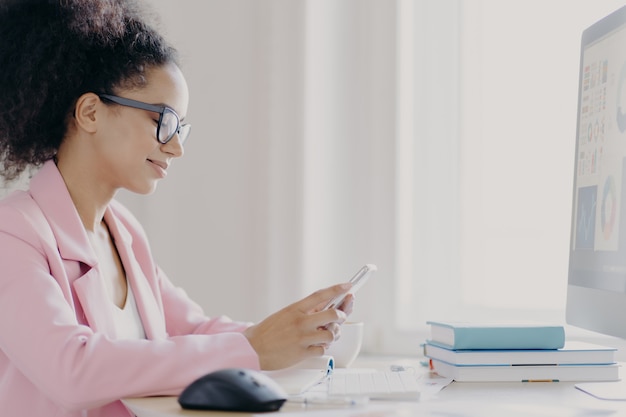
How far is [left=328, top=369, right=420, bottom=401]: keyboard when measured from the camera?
1149 millimetres

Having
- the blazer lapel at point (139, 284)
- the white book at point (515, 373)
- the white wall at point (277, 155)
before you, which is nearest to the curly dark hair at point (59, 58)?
the blazer lapel at point (139, 284)

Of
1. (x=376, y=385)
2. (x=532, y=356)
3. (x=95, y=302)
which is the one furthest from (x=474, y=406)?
(x=95, y=302)

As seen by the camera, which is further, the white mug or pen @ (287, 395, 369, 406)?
the white mug

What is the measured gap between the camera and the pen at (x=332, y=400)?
110cm

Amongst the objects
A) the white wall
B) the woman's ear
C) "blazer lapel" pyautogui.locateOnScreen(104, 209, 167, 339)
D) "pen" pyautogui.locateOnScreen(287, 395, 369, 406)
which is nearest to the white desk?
"pen" pyautogui.locateOnScreen(287, 395, 369, 406)

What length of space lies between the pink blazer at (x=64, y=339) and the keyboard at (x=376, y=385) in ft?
0.47

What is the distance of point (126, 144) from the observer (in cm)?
153

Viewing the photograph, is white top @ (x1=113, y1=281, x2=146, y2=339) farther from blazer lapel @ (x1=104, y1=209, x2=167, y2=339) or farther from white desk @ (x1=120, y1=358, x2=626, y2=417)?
white desk @ (x1=120, y1=358, x2=626, y2=417)

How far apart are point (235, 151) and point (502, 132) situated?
29.3 inches

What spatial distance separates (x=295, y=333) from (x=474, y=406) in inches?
11.7

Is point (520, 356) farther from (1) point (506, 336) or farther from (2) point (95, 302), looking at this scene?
(2) point (95, 302)

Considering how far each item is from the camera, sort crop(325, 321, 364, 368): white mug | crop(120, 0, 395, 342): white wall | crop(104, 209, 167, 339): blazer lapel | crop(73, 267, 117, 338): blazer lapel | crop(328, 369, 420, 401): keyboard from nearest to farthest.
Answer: crop(328, 369, 420, 401): keyboard → crop(73, 267, 117, 338): blazer lapel → crop(325, 321, 364, 368): white mug → crop(104, 209, 167, 339): blazer lapel → crop(120, 0, 395, 342): white wall

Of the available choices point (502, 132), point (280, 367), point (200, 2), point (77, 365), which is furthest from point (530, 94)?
point (77, 365)

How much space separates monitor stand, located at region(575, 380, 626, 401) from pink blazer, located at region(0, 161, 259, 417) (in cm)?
50
